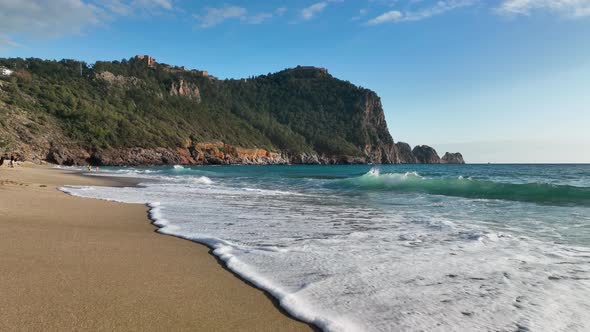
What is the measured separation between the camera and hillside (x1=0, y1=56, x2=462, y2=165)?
222 feet

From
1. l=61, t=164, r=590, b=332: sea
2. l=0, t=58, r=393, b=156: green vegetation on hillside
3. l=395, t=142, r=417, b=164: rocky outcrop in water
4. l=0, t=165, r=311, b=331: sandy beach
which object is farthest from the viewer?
l=395, t=142, r=417, b=164: rocky outcrop in water

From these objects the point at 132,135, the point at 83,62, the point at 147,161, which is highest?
the point at 83,62

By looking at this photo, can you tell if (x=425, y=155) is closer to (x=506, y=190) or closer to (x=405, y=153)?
(x=405, y=153)

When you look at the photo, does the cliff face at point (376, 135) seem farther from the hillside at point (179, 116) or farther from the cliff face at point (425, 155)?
the cliff face at point (425, 155)

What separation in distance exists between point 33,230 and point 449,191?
18.7 meters

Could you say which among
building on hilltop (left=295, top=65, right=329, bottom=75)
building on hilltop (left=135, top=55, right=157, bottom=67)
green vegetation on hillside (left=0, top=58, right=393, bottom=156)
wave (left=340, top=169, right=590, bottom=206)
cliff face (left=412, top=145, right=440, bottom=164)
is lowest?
wave (left=340, top=169, right=590, bottom=206)

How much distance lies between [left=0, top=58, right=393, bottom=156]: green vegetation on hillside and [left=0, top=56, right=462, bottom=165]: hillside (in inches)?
12.5

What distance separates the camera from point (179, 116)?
10600 centimetres

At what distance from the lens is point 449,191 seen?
1991 centimetres

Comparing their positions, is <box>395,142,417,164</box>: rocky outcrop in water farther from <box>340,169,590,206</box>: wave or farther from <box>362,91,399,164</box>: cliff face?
<box>340,169,590,206</box>: wave

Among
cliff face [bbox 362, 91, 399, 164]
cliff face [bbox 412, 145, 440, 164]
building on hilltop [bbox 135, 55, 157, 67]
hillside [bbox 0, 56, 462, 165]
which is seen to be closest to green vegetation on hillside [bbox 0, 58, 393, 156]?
hillside [bbox 0, 56, 462, 165]

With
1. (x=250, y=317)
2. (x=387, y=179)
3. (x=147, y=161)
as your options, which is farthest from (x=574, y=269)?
(x=147, y=161)

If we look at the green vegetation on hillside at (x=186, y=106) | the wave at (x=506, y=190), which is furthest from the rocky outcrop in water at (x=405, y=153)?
the wave at (x=506, y=190)

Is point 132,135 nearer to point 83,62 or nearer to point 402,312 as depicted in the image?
point 83,62
